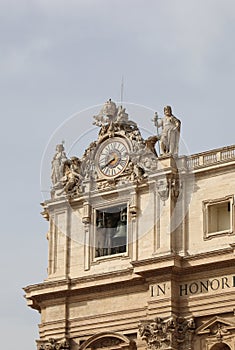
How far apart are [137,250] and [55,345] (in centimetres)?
472

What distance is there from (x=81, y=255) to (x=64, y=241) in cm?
104

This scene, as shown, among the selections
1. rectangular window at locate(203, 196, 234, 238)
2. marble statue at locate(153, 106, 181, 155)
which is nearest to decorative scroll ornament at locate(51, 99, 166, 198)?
marble statue at locate(153, 106, 181, 155)

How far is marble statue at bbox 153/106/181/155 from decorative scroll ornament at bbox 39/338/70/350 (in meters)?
7.91

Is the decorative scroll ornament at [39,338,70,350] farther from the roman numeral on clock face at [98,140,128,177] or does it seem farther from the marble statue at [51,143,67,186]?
the roman numeral on clock face at [98,140,128,177]

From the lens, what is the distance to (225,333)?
4794cm

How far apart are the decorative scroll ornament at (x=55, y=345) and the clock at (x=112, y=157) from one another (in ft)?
21.3

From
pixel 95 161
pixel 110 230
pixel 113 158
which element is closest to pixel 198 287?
pixel 110 230

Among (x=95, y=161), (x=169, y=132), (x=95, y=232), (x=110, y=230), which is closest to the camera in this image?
(x=169, y=132)

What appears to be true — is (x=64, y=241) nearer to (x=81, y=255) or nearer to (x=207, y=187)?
(x=81, y=255)

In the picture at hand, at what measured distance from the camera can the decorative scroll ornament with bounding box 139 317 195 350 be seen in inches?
1911

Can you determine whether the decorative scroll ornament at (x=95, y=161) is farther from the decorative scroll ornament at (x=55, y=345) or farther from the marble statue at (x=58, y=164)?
the decorative scroll ornament at (x=55, y=345)

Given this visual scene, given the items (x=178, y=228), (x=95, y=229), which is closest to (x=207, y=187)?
(x=178, y=228)

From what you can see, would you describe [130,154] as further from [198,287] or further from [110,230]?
[198,287]

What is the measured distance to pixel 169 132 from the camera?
51.3 m
